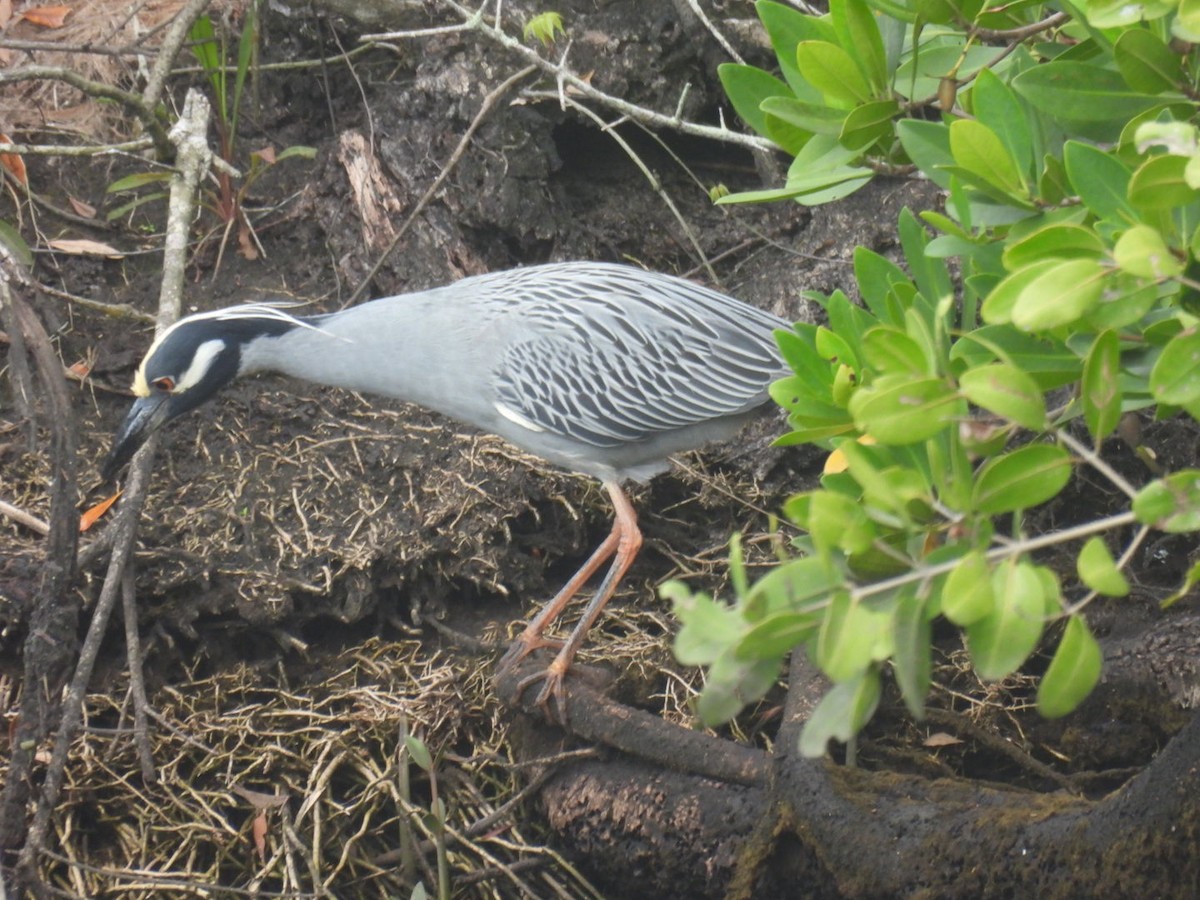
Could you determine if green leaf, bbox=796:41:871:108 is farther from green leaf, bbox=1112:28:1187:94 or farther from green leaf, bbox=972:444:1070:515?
green leaf, bbox=972:444:1070:515

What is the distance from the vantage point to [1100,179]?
1484 mm

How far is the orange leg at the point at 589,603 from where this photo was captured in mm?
3545

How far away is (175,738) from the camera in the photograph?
349cm

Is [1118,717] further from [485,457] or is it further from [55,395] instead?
[55,395]

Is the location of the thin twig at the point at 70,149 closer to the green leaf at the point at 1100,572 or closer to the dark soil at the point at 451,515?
the dark soil at the point at 451,515

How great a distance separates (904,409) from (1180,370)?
11.2 inches

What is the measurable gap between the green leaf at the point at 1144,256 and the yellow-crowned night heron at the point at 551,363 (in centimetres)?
265

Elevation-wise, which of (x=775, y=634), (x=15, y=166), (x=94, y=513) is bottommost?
(x=94, y=513)

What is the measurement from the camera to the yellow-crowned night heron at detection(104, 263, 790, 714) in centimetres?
383

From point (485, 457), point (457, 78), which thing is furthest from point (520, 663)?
point (457, 78)

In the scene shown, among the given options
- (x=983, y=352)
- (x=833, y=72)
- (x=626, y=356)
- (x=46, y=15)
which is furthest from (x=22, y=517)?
(x=983, y=352)

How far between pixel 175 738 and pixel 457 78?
2.46 meters

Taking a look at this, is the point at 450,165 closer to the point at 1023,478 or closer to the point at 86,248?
the point at 86,248

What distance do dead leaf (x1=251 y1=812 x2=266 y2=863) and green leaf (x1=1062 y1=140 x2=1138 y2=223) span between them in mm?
2675
